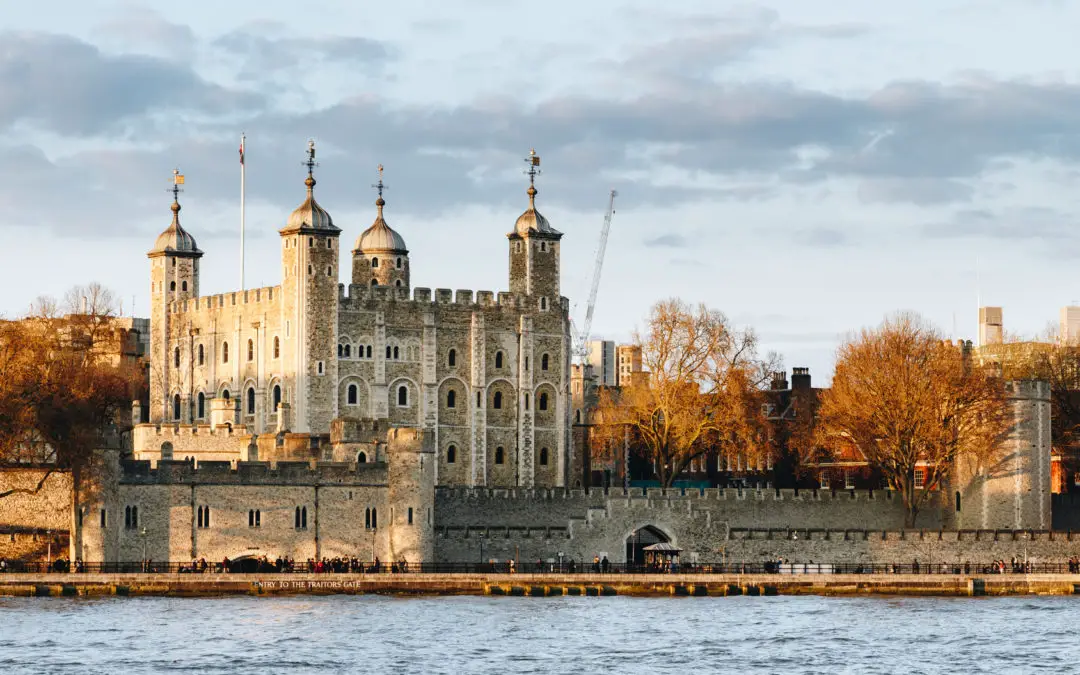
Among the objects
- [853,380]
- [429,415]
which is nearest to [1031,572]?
[853,380]

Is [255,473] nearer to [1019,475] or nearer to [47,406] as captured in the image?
[47,406]

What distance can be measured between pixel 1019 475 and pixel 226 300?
3804 cm

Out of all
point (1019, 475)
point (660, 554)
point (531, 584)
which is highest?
point (1019, 475)

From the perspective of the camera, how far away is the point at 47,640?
8181 cm

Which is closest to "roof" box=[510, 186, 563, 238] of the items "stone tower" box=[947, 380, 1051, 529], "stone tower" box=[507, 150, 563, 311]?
"stone tower" box=[507, 150, 563, 311]

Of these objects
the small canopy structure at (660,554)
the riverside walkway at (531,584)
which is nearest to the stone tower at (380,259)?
the small canopy structure at (660,554)

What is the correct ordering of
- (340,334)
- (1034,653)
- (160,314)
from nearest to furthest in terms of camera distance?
(1034,653) → (340,334) → (160,314)

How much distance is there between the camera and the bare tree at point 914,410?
A: 113500mm

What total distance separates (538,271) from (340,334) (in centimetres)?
1092

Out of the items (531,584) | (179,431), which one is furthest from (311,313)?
(531,584)

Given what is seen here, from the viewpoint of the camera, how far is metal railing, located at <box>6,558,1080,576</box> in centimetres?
9625

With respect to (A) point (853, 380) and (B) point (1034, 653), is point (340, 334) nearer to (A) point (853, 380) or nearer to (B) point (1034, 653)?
(A) point (853, 380)

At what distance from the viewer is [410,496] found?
332ft

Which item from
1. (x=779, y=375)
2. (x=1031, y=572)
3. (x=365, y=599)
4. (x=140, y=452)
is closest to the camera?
(x=365, y=599)
